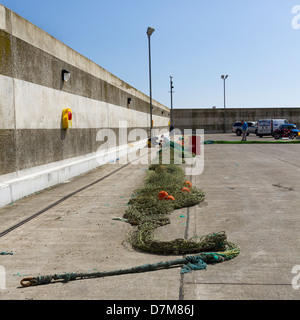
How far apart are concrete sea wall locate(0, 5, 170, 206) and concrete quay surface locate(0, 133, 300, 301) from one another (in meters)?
0.81

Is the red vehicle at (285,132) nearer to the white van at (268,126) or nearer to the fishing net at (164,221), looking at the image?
the white van at (268,126)

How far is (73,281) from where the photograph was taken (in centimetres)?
404

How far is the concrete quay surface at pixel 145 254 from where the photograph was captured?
3.74m

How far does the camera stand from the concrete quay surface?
374 cm

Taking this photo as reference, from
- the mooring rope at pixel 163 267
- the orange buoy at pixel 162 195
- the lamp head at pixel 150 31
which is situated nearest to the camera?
the mooring rope at pixel 163 267

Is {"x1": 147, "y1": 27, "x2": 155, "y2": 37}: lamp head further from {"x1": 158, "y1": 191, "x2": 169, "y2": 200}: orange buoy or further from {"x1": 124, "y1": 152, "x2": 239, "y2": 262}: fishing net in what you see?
{"x1": 158, "y1": 191, "x2": 169, "y2": 200}: orange buoy

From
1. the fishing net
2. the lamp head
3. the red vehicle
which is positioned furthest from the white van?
the fishing net

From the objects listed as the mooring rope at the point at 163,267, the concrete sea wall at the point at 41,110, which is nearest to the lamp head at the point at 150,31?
the concrete sea wall at the point at 41,110

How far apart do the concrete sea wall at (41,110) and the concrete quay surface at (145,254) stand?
0.81 metres

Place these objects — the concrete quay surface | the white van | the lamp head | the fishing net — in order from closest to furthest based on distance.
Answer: the concrete quay surface < the fishing net < the lamp head < the white van

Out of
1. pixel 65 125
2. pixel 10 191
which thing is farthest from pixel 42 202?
pixel 65 125

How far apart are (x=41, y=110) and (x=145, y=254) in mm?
6708

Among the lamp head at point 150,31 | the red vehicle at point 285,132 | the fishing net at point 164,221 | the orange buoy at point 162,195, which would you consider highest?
the lamp head at point 150,31
